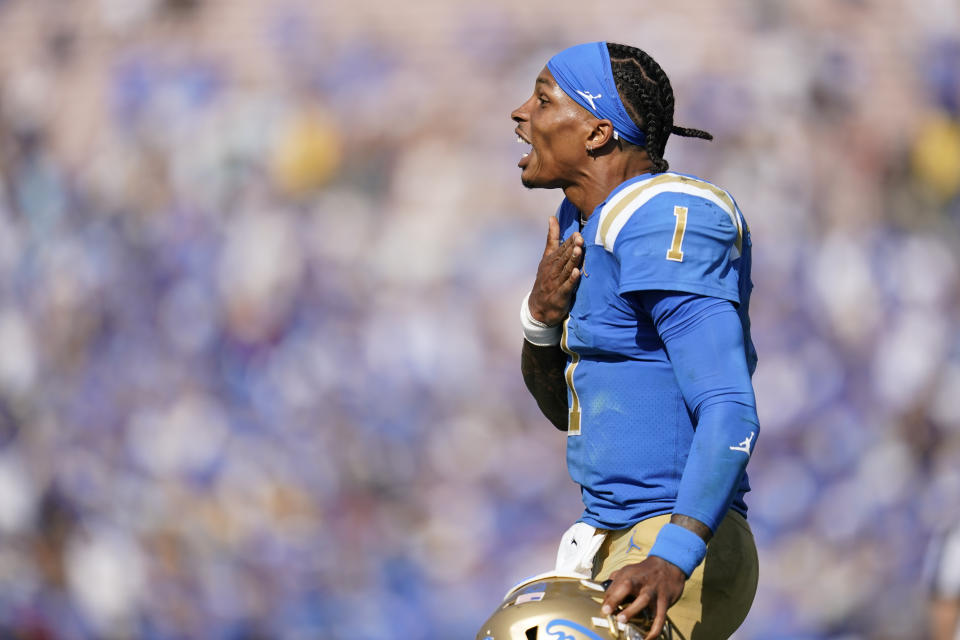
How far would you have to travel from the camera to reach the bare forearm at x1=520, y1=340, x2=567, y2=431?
3107 mm

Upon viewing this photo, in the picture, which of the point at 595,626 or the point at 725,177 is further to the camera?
the point at 725,177

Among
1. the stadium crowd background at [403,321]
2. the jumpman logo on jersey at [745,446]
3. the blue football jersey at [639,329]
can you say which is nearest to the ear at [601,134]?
the blue football jersey at [639,329]

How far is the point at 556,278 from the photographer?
113 inches

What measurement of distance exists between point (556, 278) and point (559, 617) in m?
0.81

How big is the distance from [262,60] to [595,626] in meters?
5.58

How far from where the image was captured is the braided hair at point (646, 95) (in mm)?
2869

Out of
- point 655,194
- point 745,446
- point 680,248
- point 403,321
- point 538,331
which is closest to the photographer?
point 745,446

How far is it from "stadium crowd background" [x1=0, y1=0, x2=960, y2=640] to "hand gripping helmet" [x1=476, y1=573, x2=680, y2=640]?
4.34 metres

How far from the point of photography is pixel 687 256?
8.30ft

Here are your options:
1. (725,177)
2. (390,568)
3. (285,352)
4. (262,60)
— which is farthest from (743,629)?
(262,60)

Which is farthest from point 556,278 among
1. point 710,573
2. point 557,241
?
point 710,573

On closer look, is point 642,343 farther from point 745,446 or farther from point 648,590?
point 648,590

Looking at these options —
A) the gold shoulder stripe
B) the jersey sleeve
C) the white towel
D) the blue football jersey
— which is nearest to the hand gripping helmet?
the white towel

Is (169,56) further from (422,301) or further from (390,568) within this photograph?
(390,568)
